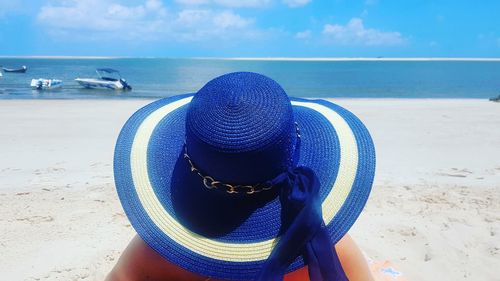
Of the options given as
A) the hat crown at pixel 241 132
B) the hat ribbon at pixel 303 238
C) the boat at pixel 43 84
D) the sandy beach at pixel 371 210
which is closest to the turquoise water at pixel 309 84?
the boat at pixel 43 84

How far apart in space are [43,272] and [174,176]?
2105 mm

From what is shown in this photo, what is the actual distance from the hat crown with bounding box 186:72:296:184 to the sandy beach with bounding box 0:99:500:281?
2083 mm

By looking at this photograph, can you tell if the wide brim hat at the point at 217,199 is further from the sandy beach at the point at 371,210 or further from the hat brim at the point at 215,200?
the sandy beach at the point at 371,210

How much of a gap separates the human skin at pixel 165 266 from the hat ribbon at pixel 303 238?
0.40 feet

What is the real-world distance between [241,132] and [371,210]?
3.05m

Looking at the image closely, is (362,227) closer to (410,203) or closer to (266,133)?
(410,203)

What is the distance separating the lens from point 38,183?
4.74 meters

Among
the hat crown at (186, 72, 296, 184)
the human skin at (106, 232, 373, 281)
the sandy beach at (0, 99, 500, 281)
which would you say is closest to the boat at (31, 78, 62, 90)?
the sandy beach at (0, 99, 500, 281)

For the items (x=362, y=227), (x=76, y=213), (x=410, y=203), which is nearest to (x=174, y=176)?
(x=362, y=227)

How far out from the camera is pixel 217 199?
3.61 feet

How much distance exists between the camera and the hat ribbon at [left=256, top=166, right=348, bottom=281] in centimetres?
103

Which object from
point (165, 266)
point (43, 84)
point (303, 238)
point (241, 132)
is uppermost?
point (241, 132)

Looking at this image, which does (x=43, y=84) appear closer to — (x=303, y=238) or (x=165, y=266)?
(x=165, y=266)

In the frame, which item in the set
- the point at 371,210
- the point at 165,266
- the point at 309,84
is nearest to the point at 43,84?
the point at 309,84
